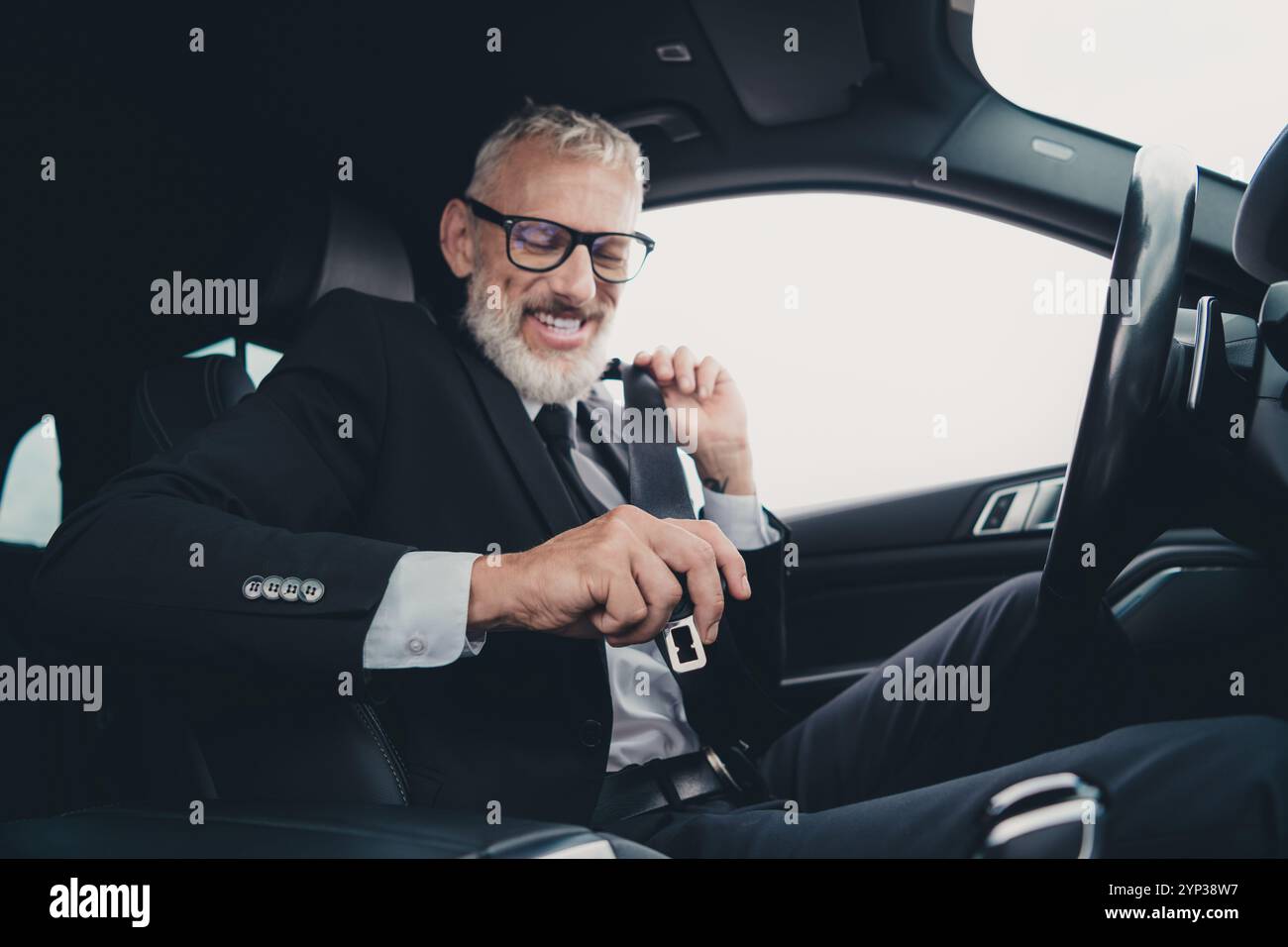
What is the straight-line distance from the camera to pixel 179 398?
4.38 ft

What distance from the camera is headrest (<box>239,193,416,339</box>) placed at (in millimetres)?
1367

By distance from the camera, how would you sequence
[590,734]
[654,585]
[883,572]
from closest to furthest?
[654,585]
[590,734]
[883,572]

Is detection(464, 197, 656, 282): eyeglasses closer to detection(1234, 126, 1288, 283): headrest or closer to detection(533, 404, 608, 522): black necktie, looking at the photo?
detection(533, 404, 608, 522): black necktie

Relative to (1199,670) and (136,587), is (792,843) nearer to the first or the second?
(136,587)

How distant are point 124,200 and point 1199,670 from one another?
187 centimetres

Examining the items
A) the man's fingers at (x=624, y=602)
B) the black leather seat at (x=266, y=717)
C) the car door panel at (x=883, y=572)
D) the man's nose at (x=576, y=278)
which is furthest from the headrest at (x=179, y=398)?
the car door panel at (x=883, y=572)


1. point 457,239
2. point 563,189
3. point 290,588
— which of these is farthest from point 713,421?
point 290,588

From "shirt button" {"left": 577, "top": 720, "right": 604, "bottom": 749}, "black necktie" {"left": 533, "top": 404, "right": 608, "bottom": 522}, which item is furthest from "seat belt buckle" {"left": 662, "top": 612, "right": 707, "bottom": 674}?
"black necktie" {"left": 533, "top": 404, "right": 608, "bottom": 522}

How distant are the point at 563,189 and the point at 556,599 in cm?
82

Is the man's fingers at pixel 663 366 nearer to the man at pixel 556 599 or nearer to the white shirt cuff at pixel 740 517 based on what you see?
the man at pixel 556 599

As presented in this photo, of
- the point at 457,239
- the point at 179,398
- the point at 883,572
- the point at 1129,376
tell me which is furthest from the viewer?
the point at 883,572

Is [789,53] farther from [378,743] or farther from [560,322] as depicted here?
[378,743]
